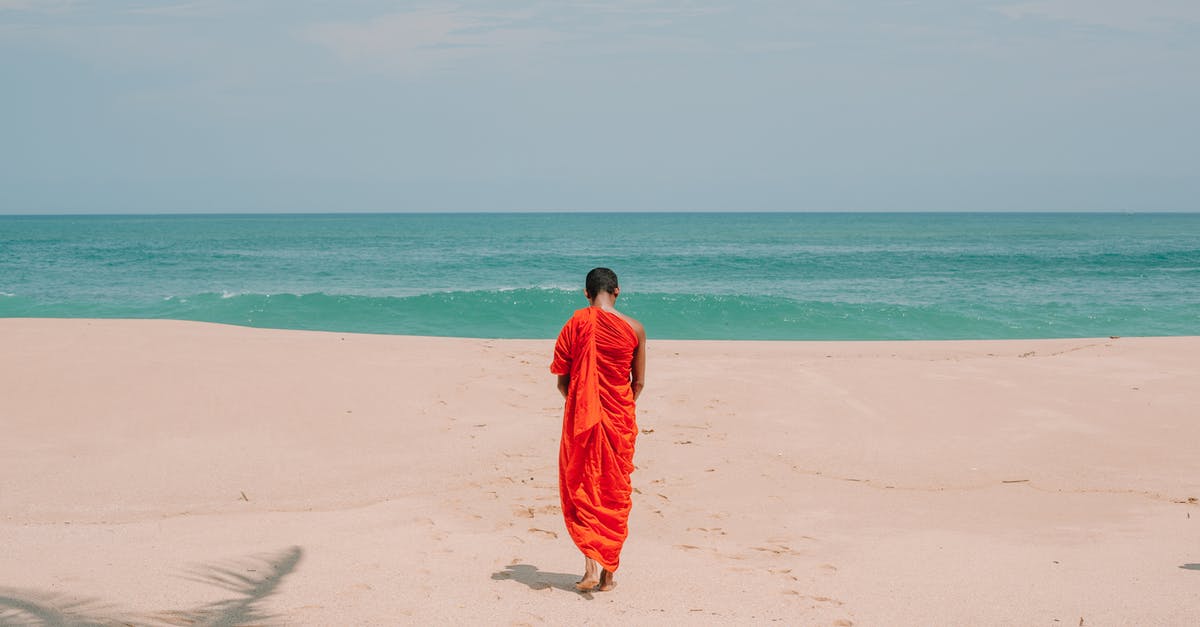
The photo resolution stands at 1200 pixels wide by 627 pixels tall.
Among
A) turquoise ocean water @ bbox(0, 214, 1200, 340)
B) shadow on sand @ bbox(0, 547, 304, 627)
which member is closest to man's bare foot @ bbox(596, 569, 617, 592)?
shadow on sand @ bbox(0, 547, 304, 627)

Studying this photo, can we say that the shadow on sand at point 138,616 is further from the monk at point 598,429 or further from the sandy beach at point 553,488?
the monk at point 598,429

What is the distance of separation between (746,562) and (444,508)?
2142mm

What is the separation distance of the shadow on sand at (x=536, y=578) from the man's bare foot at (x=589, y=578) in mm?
28

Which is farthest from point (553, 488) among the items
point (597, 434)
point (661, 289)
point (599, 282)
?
point (661, 289)

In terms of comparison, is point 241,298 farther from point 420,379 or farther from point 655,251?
point 655,251

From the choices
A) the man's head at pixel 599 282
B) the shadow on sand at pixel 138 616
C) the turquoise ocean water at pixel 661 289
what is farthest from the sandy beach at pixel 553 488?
the turquoise ocean water at pixel 661 289

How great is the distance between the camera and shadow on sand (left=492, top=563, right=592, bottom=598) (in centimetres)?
473

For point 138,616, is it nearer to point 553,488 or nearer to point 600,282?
point 600,282

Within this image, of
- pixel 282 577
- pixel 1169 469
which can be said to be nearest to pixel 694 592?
pixel 282 577

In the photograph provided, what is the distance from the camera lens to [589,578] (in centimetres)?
466

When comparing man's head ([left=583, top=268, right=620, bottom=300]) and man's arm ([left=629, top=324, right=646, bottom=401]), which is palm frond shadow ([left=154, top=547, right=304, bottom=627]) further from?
man's head ([left=583, top=268, right=620, bottom=300])

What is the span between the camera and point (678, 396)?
9.54 metres

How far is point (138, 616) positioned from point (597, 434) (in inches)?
87.9

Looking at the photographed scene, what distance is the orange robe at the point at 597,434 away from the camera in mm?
4590
